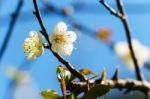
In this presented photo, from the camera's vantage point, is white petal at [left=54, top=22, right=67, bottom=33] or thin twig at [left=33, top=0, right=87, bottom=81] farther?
white petal at [left=54, top=22, right=67, bottom=33]

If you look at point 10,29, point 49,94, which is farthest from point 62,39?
point 10,29

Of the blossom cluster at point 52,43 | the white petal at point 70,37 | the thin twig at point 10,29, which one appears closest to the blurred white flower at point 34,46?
the blossom cluster at point 52,43

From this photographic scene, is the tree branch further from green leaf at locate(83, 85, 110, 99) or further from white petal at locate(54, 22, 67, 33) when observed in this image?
white petal at locate(54, 22, 67, 33)

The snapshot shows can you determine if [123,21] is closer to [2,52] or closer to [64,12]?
[2,52]

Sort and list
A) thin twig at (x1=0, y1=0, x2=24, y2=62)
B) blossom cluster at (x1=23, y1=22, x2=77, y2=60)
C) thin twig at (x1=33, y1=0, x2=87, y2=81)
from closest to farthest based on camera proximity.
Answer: thin twig at (x1=33, y1=0, x2=87, y2=81) < blossom cluster at (x1=23, y1=22, x2=77, y2=60) < thin twig at (x1=0, y1=0, x2=24, y2=62)

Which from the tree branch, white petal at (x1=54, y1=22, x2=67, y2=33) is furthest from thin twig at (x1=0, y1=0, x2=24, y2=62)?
the tree branch

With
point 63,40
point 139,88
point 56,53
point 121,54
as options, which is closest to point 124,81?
point 139,88

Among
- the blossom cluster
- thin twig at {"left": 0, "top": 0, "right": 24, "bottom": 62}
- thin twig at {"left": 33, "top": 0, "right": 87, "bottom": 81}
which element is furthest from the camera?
thin twig at {"left": 0, "top": 0, "right": 24, "bottom": 62}
